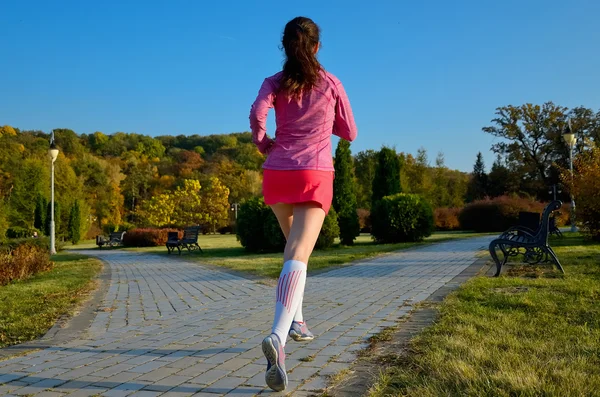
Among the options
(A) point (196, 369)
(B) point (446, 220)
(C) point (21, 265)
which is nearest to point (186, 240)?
(C) point (21, 265)

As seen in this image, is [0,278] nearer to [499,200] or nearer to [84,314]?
[84,314]

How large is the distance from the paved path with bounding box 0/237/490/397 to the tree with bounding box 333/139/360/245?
11.2 meters

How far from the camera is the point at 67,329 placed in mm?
4184

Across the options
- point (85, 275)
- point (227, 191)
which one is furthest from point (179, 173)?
point (85, 275)

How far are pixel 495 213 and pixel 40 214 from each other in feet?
96.6

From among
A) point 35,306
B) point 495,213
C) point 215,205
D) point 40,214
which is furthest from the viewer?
point 215,205

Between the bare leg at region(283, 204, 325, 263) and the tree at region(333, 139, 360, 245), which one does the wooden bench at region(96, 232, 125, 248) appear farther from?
the bare leg at region(283, 204, 325, 263)

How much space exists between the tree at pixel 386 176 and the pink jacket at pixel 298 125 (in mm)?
19985

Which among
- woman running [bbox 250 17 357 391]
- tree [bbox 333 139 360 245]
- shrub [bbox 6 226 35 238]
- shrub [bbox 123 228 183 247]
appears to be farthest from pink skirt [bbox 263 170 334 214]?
shrub [bbox 6 226 35 238]

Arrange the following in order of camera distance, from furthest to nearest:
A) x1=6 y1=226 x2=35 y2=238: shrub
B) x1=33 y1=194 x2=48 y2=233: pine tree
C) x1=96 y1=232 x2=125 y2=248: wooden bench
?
x1=33 y1=194 x2=48 y2=233: pine tree
x1=6 y1=226 x2=35 y2=238: shrub
x1=96 y1=232 x2=125 y2=248: wooden bench

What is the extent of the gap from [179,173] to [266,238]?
138 feet

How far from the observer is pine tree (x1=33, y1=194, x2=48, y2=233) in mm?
33641

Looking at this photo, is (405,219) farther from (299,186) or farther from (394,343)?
(299,186)

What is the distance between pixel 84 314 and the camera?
→ 197 inches
